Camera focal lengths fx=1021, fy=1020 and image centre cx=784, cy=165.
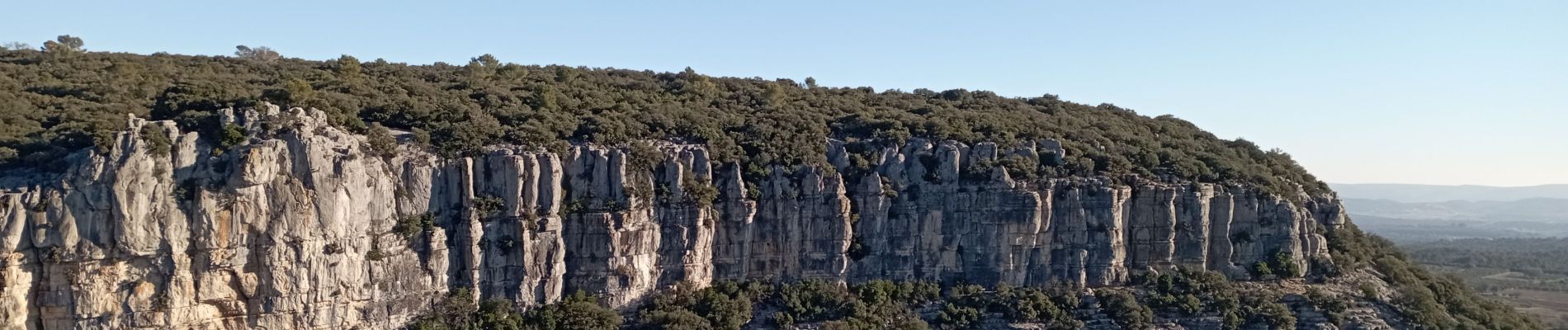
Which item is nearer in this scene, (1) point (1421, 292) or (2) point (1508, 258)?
(1) point (1421, 292)

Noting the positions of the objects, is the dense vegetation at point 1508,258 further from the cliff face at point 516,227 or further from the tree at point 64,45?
the tree at point 64,45

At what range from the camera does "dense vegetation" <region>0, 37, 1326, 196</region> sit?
1640 inches

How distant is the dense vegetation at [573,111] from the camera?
4166 centimetres

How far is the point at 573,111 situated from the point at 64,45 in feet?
99.6

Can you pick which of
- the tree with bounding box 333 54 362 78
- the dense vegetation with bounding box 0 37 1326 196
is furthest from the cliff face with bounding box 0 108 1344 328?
the tree with bounding box 333 54 362 78

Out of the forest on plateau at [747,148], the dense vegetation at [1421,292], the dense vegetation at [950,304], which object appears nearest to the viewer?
the forest on plateau at [747,148]

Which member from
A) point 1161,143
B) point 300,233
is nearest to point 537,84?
point 300,233

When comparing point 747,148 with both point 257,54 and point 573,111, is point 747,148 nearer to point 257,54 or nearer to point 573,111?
point 573,111

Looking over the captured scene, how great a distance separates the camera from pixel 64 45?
5675cm

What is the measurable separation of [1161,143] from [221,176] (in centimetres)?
4597

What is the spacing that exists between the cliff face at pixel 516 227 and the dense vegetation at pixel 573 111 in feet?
5.19

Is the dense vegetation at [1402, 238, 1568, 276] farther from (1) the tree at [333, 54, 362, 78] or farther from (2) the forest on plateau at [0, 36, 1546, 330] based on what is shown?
(1) the tree at [333, 54, 362, 78]

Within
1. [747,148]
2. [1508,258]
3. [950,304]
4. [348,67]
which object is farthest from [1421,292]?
[1508,258]

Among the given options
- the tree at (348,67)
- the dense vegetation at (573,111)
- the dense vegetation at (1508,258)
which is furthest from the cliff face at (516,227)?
the dense vegetation at (1508,258)
